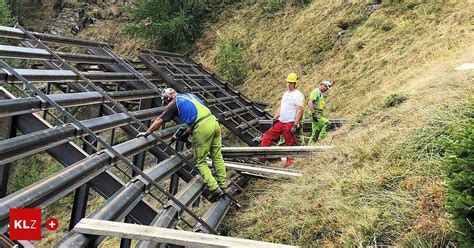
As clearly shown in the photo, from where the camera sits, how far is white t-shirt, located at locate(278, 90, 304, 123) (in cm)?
762

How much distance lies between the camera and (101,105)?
580 cm

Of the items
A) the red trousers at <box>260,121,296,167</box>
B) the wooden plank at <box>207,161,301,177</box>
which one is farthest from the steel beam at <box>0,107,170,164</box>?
the red trousers at <box>260,121,296,167</box>

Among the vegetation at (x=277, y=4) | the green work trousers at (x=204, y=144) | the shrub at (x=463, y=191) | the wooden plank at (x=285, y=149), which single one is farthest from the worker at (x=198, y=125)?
the vegetation at (x=277, y=4)

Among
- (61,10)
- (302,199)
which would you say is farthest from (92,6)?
(302,199)

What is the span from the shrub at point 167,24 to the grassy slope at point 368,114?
118 inches

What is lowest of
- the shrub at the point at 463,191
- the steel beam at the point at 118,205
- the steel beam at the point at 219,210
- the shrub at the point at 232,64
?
the shrub at the point at 232,64

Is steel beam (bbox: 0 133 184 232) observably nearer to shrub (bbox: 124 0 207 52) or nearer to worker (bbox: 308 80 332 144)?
worker (bbox: 308 80 332 144)

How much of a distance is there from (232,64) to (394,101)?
7292mm

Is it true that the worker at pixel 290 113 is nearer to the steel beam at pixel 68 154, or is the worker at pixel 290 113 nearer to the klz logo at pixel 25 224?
the steel beam at pixel 68 154

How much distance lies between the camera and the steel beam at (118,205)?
3.04 m

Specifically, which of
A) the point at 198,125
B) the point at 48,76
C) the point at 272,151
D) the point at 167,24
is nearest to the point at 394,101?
the point at 272,151

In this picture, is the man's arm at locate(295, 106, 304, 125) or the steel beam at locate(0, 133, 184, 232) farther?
the man's arm at locate(295, 106, 304, 125)

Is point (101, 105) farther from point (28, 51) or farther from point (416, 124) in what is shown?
point (416, 124)

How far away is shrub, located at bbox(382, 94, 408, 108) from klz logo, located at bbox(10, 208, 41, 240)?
17.2ft
